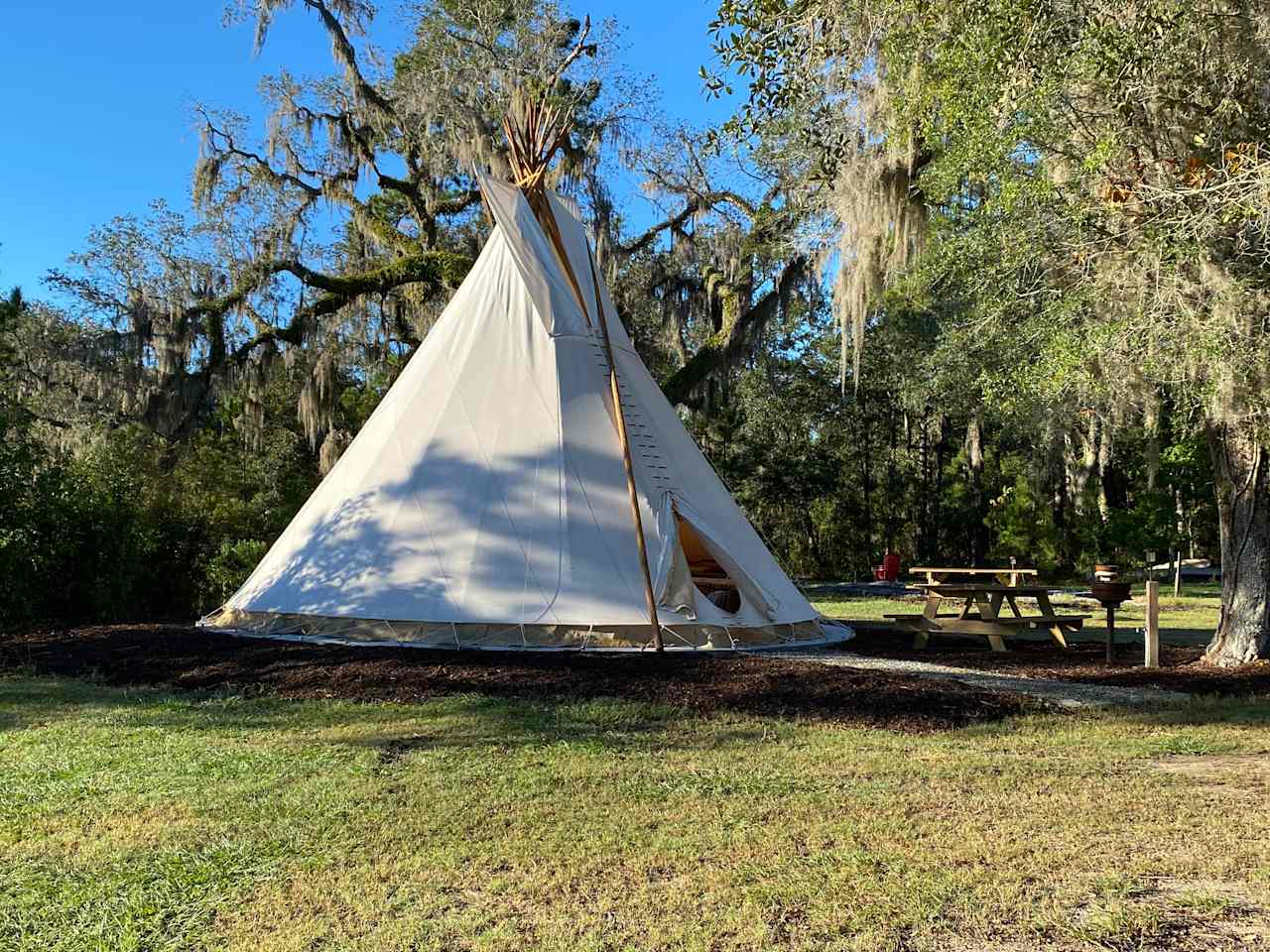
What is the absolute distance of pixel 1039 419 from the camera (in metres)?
16.6

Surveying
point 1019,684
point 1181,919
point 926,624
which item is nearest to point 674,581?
point 926,624

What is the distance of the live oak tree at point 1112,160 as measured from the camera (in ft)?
20.9

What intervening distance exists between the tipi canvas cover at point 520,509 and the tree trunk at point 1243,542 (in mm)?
3782

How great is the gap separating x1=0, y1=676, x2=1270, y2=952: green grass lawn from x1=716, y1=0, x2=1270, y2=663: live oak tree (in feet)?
9.12

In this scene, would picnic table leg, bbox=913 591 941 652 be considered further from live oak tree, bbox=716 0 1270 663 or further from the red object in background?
the red object in background

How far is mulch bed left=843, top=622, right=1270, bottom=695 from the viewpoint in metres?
7.86

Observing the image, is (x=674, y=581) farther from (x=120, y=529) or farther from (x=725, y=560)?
(x=120, y=529)

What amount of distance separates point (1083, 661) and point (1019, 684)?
196cm

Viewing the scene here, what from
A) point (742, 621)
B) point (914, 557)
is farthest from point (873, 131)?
point (914, 557)

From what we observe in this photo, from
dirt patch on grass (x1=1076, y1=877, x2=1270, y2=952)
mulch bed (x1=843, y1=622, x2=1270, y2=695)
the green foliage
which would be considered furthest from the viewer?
the green foliage

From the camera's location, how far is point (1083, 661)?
31.2ft

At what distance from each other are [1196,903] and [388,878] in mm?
2633

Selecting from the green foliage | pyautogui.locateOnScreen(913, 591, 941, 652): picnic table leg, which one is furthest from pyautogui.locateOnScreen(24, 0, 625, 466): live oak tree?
pyautogui.locateOnScreen(913, 591, 941, 652): picnic table leg

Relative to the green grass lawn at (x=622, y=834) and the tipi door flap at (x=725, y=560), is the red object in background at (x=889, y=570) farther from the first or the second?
the green grass lawn at (x=622, y=834)
